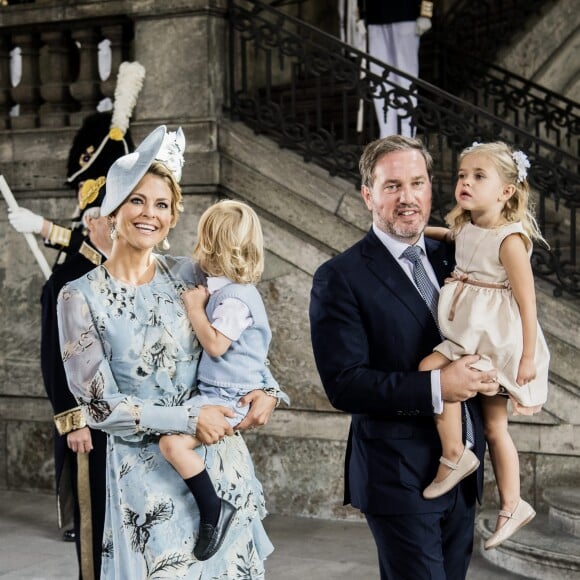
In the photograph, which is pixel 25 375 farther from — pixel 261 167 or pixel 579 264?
pixel 579 264

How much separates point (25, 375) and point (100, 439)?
2.99 metres

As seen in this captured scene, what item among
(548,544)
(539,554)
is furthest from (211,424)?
(548,544)

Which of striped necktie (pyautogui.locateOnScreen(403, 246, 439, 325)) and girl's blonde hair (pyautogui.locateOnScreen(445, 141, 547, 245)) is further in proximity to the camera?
girl's blonde hair (pyautogui.locateOnScreen(445, 141, 547, 245))

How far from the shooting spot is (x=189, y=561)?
12.2 ft

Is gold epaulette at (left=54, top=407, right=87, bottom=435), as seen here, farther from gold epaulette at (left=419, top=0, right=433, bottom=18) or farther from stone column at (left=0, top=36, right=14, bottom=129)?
gold epaulette at (left=419, top=0, right=433, bottom=18)

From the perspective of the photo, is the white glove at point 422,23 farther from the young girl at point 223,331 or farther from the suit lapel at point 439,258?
the young girl at point 223,331

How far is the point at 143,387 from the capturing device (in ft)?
12.2

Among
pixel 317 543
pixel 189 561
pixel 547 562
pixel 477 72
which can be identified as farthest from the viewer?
pixel 477 72

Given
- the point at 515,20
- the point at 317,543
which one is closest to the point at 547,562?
the point at 317,543

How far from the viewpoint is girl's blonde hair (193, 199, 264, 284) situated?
3.89 m

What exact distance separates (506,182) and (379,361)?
79 centimetres

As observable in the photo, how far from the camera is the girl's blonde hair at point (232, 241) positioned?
3893 mm

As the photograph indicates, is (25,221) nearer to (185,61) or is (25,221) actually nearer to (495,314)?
(185,61)

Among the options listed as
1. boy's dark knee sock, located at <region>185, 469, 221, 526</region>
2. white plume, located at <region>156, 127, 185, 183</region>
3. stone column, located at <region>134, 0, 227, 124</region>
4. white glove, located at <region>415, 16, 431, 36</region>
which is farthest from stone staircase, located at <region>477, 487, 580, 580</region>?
white glove, located at <region>415, 16, 431, 36</region>
